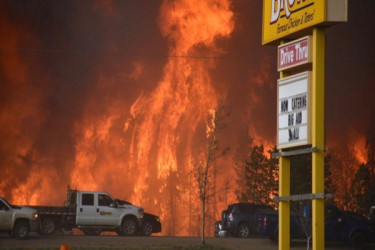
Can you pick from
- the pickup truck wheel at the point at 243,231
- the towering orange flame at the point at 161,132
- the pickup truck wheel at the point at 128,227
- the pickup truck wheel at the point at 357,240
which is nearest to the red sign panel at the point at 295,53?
the pickup truck wheel at the point at 357,240

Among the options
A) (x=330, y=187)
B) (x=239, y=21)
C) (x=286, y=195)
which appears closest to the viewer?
(x=286, y=195)

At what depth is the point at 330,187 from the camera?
79812 millimetres

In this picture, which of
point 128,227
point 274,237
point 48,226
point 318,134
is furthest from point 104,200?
point 318,134

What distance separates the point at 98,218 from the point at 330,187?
41.1 metres

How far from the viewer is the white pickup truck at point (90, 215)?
42031mm

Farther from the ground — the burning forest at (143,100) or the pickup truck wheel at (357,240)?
the burning forest at (143,100)

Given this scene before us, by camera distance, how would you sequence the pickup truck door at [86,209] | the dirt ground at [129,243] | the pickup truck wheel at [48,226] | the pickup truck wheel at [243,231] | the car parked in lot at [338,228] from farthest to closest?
the pickup truck wheel at [243,231] → the pickup truck door at [86,209] → the pickup truck wheel at [48,226] → the car parked in lot at [338,228] → the dirt ground at [129,243]

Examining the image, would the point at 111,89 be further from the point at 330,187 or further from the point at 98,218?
the point at 98,218

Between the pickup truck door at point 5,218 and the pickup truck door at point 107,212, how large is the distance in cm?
580

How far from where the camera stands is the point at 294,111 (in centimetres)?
1898

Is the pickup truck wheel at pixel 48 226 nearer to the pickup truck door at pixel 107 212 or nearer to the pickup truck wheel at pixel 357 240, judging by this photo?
the pickup truck door at pixel 107 212

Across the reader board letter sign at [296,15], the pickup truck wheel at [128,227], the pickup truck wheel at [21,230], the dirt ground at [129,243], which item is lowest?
the dirt ground at [129,243]

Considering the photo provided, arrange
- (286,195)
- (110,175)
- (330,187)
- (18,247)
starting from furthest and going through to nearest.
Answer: (110,175) → (330,187) → (18,247) → (286,195)

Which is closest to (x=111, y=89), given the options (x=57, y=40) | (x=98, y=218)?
(x=57, y=40)
